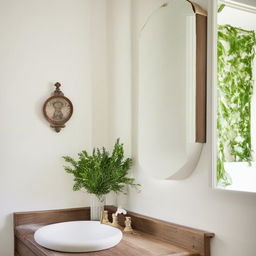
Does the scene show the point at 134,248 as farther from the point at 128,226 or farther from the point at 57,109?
the point at 57,109

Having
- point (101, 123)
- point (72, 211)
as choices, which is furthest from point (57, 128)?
point (72, 211)

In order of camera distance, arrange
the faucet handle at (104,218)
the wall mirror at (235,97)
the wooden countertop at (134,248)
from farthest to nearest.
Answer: the faucet handle at (104,218), the wooden countertop at (134,248), the wall mirror at (235,97)

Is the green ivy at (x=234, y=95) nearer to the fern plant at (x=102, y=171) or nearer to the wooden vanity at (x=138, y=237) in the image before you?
the wooden vanity at (x=138, y=237)

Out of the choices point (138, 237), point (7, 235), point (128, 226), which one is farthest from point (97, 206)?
point (7, 235)

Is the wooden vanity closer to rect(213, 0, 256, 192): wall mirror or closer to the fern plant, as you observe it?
the fern plant

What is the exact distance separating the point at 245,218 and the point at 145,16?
1257 millimetres

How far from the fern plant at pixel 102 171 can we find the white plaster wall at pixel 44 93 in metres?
0.15

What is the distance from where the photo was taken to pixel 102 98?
2760 mm

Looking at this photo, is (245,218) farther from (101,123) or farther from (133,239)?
(101,123)

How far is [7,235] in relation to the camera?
2.47 meters

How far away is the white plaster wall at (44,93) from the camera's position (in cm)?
249

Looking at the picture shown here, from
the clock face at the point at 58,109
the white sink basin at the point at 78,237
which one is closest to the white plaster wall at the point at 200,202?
the white sink basin at the point at 78,237

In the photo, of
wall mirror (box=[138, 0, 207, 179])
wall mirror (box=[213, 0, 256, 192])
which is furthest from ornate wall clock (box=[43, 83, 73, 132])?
wall mirror (box=[213, 0, 256, 192])

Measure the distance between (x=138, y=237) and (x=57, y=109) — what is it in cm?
92
